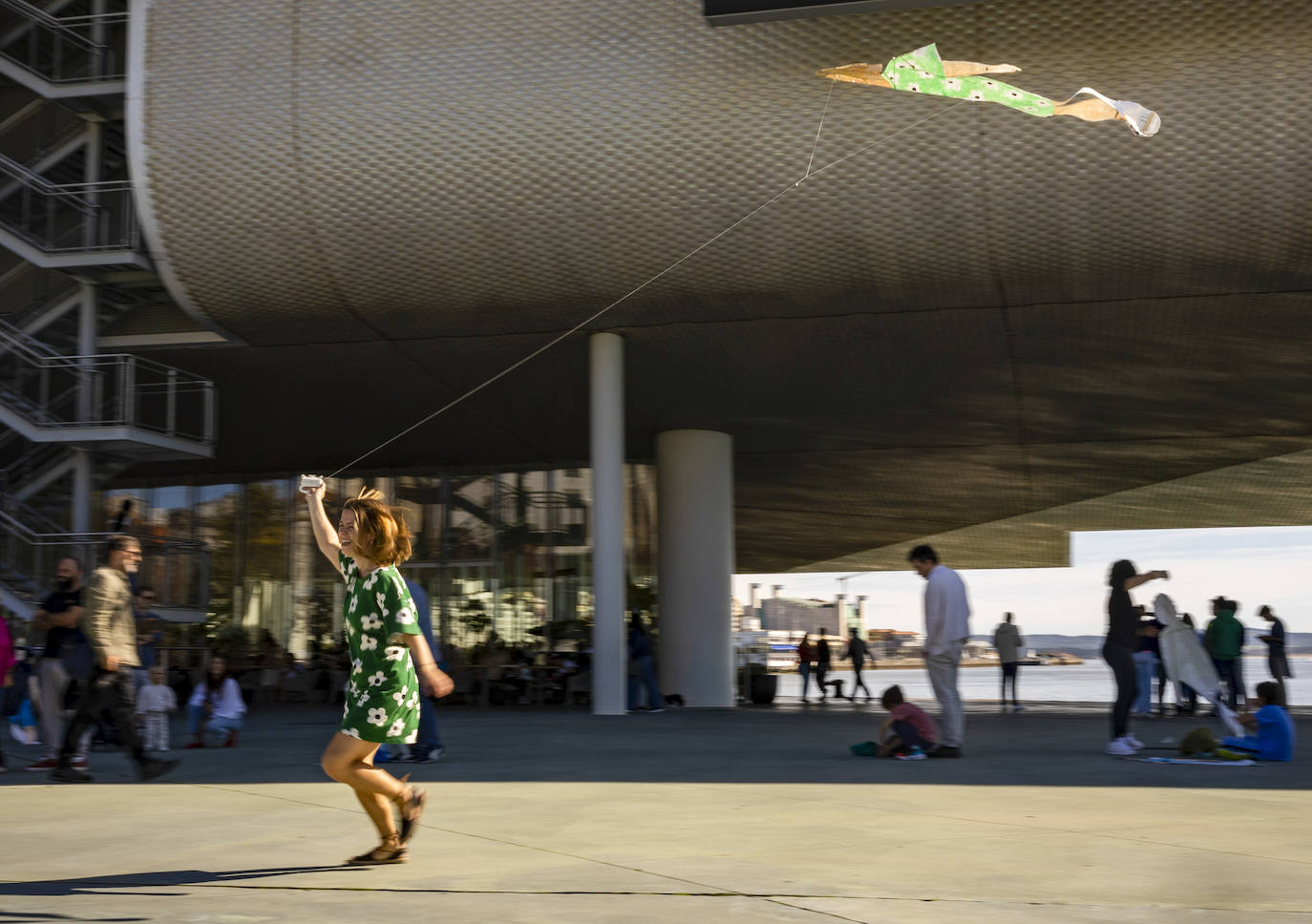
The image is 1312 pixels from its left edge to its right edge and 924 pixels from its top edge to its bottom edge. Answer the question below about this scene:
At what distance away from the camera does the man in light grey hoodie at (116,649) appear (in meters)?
8.48

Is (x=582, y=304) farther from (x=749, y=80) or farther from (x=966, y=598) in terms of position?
(x=966, y=598)

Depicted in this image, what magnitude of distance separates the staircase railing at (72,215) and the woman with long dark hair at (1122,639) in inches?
513

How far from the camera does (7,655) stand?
1038 cm

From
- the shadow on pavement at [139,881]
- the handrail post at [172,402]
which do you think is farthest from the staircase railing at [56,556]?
the shadow on pavement at [139,881]

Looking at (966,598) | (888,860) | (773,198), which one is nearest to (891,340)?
(773,198)

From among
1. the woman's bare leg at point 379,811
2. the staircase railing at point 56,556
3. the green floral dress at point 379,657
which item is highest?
the staircase railing at point 56,556

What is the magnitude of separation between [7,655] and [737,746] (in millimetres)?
5948

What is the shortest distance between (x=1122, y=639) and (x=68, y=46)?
A: 16.1 meters

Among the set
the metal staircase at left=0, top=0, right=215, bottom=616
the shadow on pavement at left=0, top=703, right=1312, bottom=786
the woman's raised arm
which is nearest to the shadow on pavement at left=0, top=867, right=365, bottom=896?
the woman's raised arm

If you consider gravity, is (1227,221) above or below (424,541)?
above

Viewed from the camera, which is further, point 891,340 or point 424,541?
point 424,541

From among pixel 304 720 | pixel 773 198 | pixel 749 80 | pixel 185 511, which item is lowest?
pixel 304 720

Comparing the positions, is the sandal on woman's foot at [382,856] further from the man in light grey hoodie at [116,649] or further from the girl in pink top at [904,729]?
the girl in pink top at [904,729]

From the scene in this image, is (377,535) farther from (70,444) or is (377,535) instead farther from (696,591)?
(696,591)
